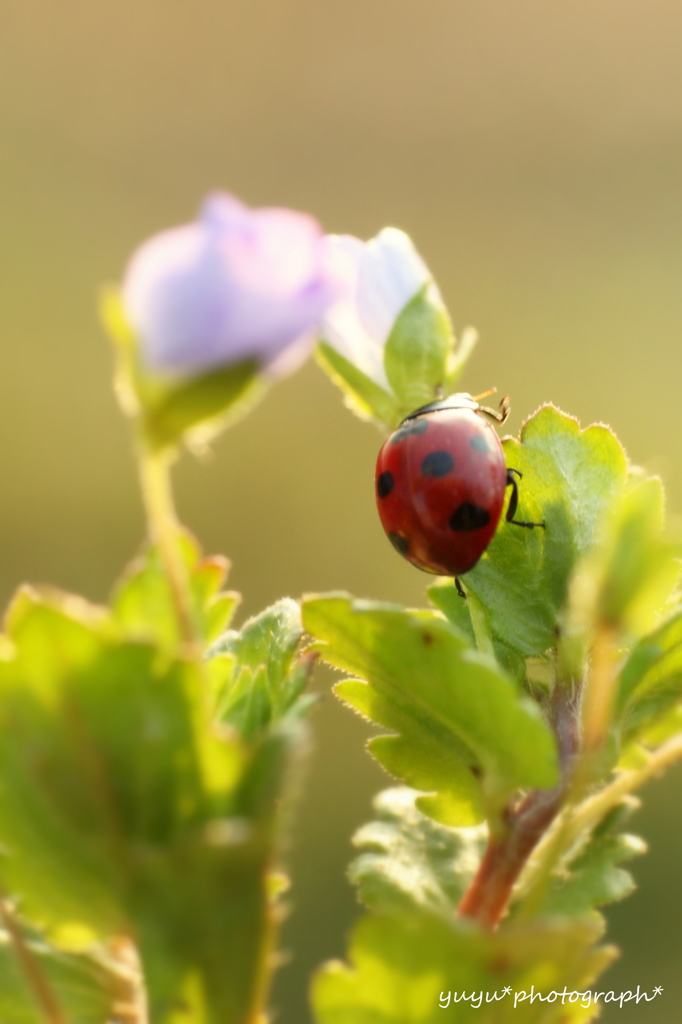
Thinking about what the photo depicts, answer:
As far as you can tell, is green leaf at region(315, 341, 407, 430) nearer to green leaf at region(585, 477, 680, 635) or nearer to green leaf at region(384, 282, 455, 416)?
green leaf at region(384, 282, 455, 416)

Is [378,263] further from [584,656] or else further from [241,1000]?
[241,1000]

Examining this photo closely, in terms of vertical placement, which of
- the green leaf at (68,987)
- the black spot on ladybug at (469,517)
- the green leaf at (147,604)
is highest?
the black spot on ladybug at (469,517)

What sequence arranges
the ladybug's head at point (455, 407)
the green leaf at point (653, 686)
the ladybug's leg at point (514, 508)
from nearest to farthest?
the green leaf at point (653, 686) → the ladybug's leg at point (514, 508) → the ladybug's head at point (455, 407)

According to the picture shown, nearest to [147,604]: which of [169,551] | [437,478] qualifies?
[169,551]

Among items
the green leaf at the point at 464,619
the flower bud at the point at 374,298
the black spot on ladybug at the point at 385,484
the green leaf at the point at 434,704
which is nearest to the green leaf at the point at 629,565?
the green leaf at the point at 434,704

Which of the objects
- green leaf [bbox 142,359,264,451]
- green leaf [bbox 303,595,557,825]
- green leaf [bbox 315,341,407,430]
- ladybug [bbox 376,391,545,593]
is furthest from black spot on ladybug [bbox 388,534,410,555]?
green leaf [bbox 142,359,264,451]

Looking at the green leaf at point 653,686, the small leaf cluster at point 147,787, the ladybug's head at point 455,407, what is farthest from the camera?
the ladybug's head at point 455,407

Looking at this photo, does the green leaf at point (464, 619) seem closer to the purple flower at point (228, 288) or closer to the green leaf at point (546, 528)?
the green leaf at point (546, 528)

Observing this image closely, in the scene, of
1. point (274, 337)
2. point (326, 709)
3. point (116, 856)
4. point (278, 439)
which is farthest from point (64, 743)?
point (278, 439)
